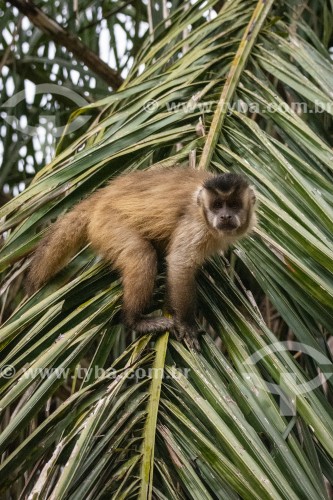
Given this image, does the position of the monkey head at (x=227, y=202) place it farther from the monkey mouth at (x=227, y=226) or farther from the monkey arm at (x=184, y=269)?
the monkey arm at (x=184, y=269)

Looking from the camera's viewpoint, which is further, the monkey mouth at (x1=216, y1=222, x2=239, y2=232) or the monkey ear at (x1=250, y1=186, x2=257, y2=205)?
the monkey mouth at (x1=216, y1=222, x2=239, y2=232)

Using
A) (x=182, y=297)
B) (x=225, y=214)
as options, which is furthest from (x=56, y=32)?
(x=182, y=297)

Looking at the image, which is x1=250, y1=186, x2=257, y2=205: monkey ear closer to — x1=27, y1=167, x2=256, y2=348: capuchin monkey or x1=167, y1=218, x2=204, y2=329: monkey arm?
x1=27, y1=167, x2=256, y2=348: capuchin monkey

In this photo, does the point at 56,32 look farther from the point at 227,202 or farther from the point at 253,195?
the point at 253,195

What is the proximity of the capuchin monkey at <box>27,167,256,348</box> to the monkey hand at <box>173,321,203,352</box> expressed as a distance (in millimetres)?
52

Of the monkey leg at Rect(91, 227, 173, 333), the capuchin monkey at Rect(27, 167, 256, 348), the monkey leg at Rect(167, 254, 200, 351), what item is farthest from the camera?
the capuchin monkey at Rect(27, 167, 256, 348)

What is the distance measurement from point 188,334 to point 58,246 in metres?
1.02

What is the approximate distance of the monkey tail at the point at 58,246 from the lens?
4047 millimetres

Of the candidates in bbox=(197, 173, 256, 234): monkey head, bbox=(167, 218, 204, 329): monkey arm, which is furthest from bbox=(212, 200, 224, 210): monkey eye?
bbox=(167, 218, 204, 329): monkey arm

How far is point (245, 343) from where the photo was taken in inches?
134

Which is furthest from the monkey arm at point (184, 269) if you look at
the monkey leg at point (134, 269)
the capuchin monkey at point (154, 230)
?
the monkey leg at point (134, 269)

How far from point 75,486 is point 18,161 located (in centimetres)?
414

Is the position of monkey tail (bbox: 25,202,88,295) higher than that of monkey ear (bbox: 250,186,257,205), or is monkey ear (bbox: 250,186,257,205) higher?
monkey tail (bbox: 25,202,88,295)

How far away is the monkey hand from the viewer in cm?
348
